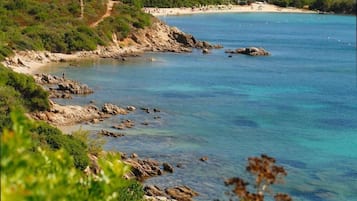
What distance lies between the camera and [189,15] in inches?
5974

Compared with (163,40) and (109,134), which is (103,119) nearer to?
(109,134)

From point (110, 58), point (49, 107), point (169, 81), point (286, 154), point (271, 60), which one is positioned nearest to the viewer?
point (286, 154)

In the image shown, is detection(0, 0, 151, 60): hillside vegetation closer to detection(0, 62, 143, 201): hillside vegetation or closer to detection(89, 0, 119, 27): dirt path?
detection(89, 0, 119, 27): dirt path

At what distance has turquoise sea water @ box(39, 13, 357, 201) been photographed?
28.9 metres

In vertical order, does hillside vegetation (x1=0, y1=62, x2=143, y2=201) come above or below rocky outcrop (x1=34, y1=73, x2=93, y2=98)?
above

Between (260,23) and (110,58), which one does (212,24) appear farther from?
(110,58)

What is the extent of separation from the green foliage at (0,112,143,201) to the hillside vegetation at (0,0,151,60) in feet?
152

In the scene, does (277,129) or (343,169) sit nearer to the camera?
(343,169)

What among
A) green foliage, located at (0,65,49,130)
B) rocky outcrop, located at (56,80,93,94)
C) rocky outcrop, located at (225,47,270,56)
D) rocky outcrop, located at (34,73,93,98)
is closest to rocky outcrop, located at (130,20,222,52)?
rocky outcrop, located at (225,47,270,56)

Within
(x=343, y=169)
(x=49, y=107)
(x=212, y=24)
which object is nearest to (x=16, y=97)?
(x=49, y=107)

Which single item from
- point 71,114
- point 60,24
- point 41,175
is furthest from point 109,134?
point 60,24

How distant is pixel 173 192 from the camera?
25.2 meters

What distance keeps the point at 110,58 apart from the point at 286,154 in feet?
118

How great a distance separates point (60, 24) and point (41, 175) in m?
68.2
